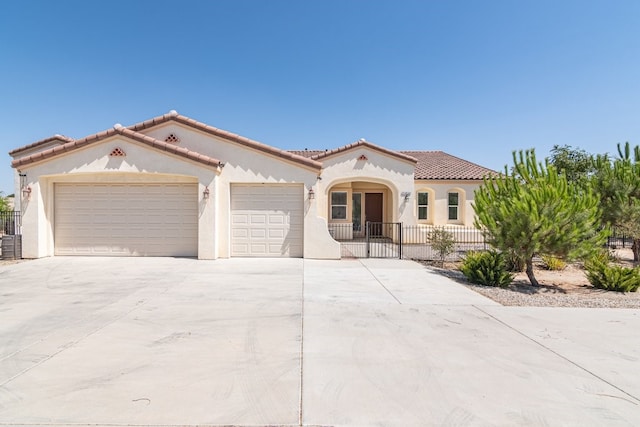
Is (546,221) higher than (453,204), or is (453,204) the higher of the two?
(453,204)

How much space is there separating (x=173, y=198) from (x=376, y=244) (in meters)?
10.0

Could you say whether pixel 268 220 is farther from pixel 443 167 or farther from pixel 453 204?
pixel 443 167

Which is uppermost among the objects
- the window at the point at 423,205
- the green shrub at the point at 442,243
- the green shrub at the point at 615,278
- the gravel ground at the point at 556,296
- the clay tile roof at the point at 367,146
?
the clay tile roof at the point at 367,146

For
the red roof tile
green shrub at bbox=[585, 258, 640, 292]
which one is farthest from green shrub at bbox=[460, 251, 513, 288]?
the red roof tile

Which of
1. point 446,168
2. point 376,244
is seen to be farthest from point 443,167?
point 376,244

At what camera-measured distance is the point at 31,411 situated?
113 inches

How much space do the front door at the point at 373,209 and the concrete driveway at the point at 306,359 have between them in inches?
519

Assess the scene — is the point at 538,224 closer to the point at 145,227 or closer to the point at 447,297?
the point at 447,297

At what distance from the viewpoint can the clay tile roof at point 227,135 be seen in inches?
457

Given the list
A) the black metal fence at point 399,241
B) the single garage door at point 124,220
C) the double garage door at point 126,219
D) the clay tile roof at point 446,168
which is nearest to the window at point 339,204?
the black metal fence at point 399,241

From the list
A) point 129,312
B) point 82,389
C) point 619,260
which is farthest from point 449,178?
point 82,389

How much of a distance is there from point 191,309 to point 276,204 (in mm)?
6540

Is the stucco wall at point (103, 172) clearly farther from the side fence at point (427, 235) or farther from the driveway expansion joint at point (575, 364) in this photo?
the side fence at point (427, 235)

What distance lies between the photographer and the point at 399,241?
13125mm
